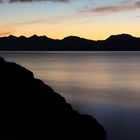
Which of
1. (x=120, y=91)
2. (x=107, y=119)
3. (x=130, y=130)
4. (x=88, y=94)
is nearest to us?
(x=130, y=130)

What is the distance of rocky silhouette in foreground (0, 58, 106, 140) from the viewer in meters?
12.9

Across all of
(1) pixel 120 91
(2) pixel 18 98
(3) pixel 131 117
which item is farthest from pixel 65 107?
(1) pixel 120 91

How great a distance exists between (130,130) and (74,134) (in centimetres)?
933

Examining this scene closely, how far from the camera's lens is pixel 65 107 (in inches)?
677

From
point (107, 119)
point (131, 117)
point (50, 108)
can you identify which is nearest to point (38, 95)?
point (50, 108)

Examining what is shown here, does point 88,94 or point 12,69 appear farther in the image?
point 88,94

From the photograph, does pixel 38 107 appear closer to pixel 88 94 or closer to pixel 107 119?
pixel 107 119

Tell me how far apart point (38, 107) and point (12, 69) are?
123 inches

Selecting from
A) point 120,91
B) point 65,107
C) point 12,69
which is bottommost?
point 120,91

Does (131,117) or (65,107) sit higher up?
(65,107)

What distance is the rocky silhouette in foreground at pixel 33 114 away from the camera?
1288cm

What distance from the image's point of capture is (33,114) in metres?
14.3

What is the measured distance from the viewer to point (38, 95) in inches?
648

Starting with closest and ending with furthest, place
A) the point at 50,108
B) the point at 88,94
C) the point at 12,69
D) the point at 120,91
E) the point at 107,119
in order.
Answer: the point at 50,108
the point at 12,69
the point at 107,119
the point at 88,94
the point at 120,91
